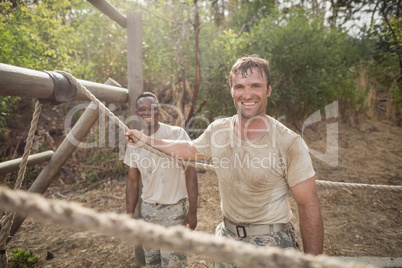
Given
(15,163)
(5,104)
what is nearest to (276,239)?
(15,163)

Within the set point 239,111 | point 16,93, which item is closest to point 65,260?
point 16,93

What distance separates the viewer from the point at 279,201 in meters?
1.59

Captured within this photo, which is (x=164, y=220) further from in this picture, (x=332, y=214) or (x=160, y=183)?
(x=332, y=214)

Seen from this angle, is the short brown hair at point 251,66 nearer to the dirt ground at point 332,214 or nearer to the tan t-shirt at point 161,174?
the tan t-shirt at point 161,174

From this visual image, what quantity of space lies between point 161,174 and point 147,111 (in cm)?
67

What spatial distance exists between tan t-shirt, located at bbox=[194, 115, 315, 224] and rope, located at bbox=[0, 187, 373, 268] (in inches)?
38.6

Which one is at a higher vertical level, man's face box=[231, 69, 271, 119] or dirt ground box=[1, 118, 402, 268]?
man's face box=[231, 69, 271, 119]

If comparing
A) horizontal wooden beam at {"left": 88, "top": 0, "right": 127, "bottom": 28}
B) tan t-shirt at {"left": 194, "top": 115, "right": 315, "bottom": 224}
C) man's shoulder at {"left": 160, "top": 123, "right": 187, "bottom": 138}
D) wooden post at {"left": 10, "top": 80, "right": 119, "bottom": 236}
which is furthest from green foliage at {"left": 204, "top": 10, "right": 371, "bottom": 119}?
tan t-shirt at {"left": 194, "top": 115, "right": 315, "bottom": 224}

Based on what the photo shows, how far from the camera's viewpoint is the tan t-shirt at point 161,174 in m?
2.34

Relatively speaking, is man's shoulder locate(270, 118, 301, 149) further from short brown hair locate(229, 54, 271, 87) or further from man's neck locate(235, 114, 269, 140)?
short brown hair locate(229, 54, 271, 87)

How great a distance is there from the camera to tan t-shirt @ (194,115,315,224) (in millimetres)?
1441

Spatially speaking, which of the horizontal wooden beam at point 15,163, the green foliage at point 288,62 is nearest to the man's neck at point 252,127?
the horizontal wooden beam at point 15,163

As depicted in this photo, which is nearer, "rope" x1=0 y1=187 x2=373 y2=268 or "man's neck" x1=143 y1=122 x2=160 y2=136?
"rope" x1=0 y1=187 x2=373 y2=268

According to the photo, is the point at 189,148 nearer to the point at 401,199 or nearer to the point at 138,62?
the point at 138,62
